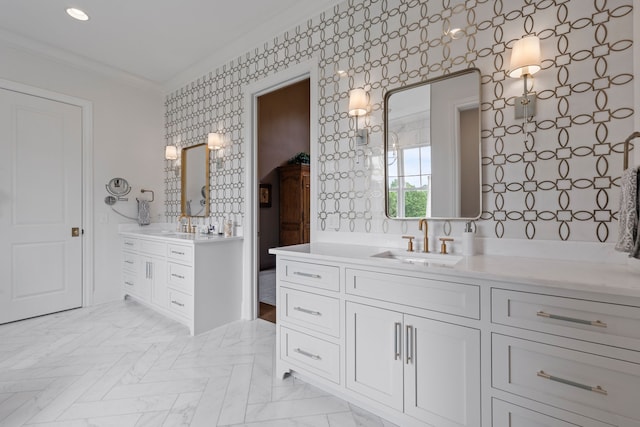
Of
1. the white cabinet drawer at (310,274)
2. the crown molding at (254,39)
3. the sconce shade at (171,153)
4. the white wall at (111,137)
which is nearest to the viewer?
the white cabinet drawer at (310,274)

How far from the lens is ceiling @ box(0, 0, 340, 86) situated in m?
2.63

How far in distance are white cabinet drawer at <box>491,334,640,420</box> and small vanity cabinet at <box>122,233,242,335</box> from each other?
96.0 inches

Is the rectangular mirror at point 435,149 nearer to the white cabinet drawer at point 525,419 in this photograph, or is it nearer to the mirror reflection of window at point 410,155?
the mirror reflection of window at point 410,155

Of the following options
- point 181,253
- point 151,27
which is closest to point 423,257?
point 181,253

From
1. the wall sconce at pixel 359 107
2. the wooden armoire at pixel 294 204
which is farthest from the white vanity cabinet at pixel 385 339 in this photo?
the wooden armoire at pixel 294 204

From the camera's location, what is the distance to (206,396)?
6.19 ft

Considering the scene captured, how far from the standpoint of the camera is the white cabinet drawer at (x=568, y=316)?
3.39ft

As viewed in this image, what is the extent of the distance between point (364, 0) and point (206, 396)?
298cm

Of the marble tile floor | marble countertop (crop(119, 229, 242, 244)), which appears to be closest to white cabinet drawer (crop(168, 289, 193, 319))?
the marble tile floor

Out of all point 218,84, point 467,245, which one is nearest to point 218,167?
point 218,84

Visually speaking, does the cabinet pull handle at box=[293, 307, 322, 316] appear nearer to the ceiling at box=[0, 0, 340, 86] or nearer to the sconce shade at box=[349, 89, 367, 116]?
the sconce shade at box=[349, 89, 367, 116]

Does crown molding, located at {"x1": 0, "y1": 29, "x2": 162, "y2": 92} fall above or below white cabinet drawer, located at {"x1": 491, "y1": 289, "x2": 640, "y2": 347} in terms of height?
above

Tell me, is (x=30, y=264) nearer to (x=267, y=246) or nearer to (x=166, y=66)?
(x=166, y=66)

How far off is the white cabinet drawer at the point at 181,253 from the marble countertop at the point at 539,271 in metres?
1.57
